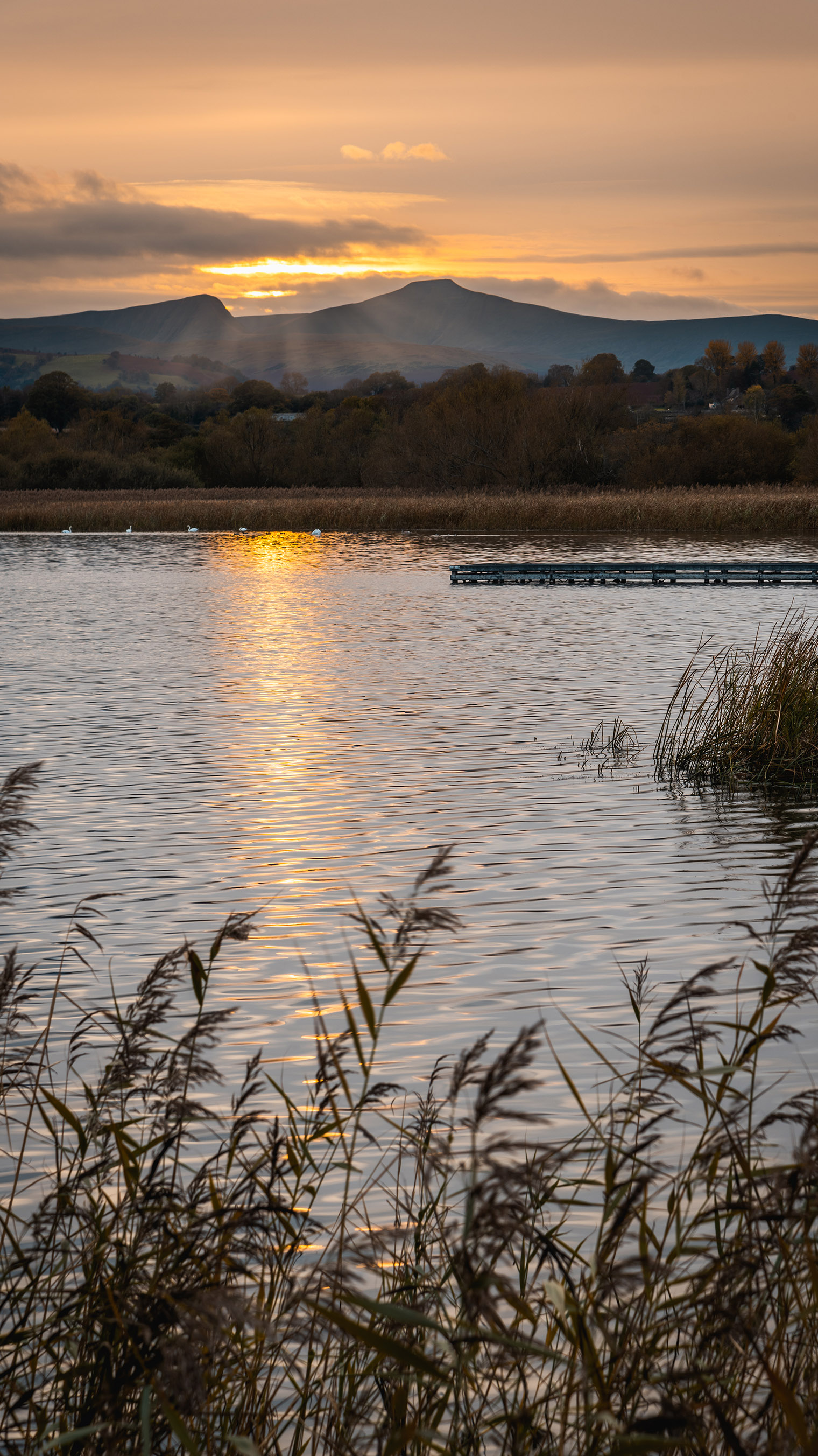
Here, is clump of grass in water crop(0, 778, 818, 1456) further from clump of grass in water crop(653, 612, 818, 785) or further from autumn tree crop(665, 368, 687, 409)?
autumn tree crop(665, 368, 687, 409)

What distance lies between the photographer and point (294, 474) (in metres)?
100

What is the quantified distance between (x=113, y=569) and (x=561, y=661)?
1080 inches

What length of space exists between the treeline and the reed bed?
5294 mm

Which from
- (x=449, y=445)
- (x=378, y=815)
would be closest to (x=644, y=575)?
(x=378, y=815)

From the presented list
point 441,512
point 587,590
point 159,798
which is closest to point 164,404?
point 441,512

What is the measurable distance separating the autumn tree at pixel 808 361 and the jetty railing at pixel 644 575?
132 m

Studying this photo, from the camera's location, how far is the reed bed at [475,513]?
176 ft

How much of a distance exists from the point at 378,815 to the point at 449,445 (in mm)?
73335

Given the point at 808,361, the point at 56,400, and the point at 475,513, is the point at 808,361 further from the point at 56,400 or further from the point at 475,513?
the point at 475,513

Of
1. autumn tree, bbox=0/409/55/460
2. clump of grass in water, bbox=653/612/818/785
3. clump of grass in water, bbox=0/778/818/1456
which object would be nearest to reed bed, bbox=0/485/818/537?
autumn tree, bbox=0/409/55/460

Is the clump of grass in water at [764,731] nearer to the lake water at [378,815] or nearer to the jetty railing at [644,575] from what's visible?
the lake water at [378,815]

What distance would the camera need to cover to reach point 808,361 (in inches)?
7175

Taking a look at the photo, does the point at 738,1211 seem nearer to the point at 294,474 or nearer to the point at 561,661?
the point at 561,661

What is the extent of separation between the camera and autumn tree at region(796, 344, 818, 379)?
171250 mm
